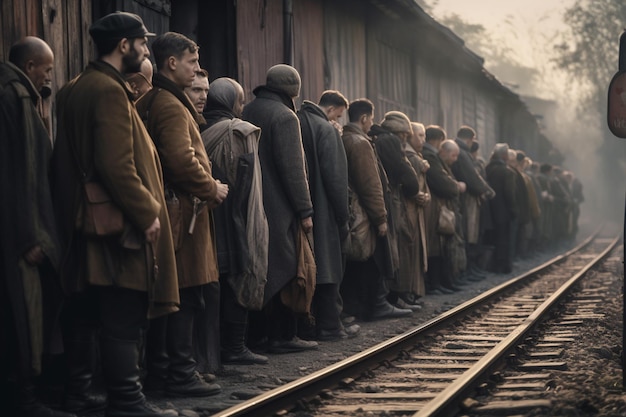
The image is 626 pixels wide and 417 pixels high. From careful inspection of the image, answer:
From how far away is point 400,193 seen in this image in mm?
11461

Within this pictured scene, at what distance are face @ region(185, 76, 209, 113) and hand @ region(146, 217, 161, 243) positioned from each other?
1.98 m

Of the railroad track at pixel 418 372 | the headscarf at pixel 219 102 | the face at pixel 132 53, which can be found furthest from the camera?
the headscarf at pixel 219 102

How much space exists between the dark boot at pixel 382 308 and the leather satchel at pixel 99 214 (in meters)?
5.49

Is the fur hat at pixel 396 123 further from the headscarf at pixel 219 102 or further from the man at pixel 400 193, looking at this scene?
the headscarf at pixel 219 102

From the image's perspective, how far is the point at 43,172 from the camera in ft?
18.0

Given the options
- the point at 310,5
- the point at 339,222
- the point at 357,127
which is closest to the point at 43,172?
the point at 339,222

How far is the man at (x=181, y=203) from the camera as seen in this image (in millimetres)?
6270

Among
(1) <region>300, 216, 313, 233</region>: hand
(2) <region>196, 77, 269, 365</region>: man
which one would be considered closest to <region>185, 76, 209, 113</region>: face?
(2) <region>196, 77, 269, 365</region>: man

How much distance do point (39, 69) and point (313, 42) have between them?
7.92 m

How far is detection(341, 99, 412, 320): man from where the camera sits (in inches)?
392

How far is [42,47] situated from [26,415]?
1.92m

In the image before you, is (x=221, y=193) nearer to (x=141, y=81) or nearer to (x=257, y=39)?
(x=141, y=81)

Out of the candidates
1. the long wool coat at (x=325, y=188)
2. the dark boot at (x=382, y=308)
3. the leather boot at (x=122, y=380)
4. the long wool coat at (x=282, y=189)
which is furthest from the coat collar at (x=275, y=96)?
the leather boot at (x=122, y=380)

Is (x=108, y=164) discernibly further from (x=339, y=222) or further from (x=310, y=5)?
(x=310, y=5)
